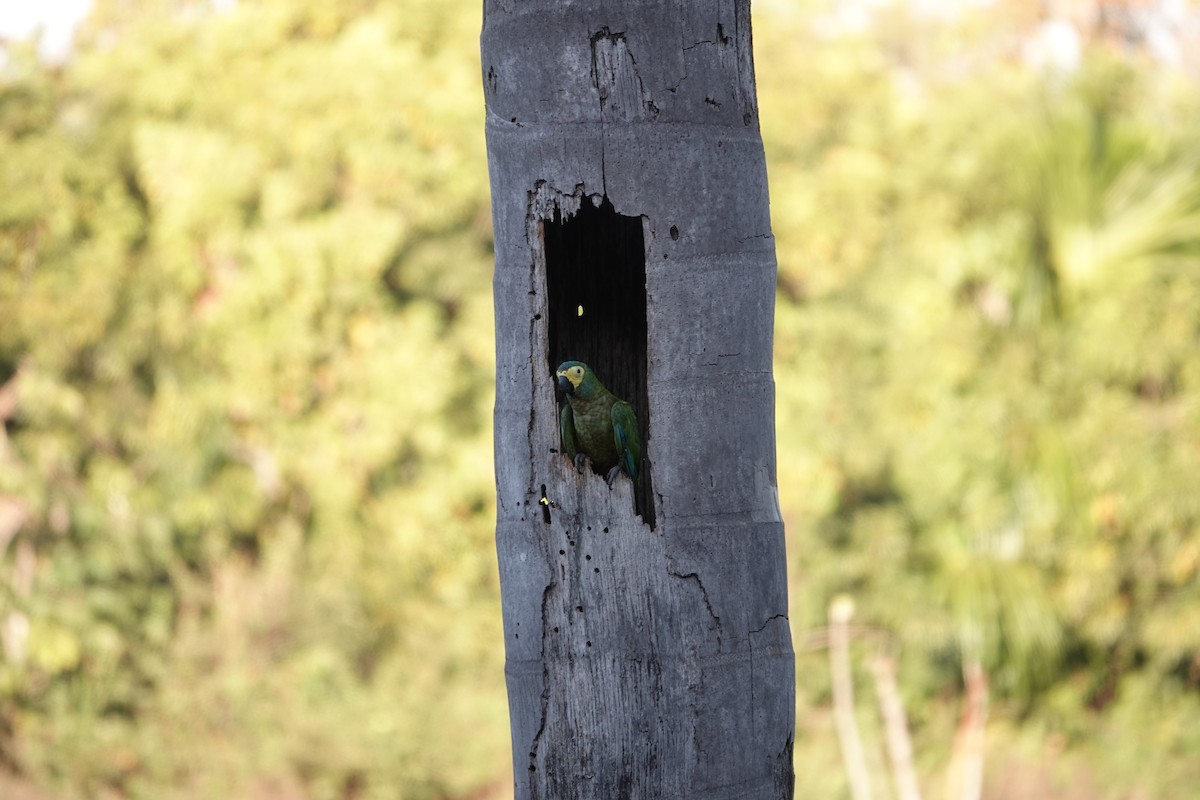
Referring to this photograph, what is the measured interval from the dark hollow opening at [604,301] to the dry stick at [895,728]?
736 centimetres

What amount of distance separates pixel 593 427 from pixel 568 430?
67mm

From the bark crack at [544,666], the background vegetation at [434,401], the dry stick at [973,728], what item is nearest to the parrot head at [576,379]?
the bark crack at [544,666]

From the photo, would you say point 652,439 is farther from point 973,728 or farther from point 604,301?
point 973,728

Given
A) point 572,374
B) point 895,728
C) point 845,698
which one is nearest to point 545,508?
point 572,374

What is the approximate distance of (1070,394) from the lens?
9242 millimetres

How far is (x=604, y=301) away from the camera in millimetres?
2559

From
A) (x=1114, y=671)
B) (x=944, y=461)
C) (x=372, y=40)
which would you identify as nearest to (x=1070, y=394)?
(x=944, y=461)

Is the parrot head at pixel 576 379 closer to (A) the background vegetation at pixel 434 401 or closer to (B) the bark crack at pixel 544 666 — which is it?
(B) the bark crack at pixel 544 666

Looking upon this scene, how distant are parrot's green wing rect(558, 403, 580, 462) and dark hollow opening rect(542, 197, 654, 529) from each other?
3.5 inches

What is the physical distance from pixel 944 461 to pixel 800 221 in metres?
2.12

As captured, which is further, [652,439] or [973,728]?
[973,728]

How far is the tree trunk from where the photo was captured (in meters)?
2.22

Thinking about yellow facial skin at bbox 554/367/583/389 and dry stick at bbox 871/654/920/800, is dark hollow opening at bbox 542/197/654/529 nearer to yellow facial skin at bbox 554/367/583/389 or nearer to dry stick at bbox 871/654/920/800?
yellow facial skin at bbox 554/367/583/389

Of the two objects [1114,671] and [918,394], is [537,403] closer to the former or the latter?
[918,394]
